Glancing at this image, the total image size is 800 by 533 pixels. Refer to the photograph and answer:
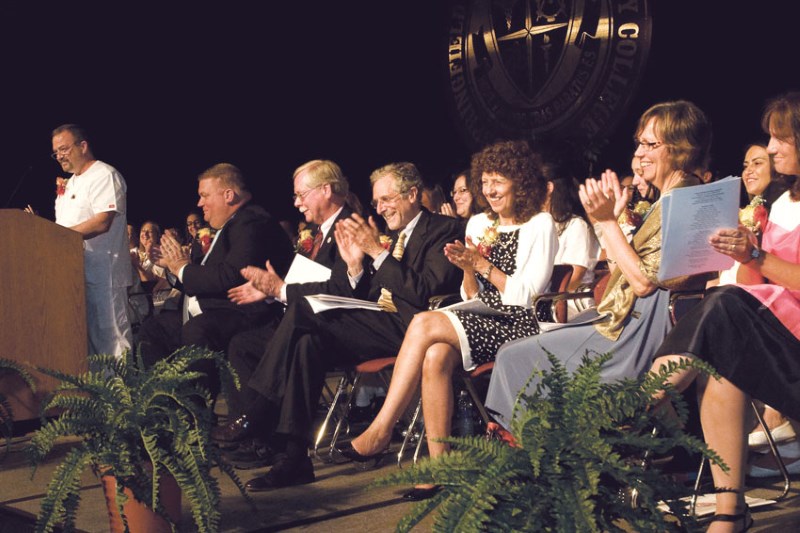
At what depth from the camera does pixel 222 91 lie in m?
10.3

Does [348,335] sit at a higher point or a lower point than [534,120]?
lower

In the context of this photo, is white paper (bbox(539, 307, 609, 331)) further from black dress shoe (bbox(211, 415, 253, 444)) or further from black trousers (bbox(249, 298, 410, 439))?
black dress shoe (bbox(211, 415, 253, 444))

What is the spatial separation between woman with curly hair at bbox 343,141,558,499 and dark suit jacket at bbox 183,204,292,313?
1268 millimetres

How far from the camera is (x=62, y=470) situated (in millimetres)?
2223

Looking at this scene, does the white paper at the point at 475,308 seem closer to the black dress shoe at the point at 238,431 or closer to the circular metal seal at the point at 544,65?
the black dress shoe at the point at 238,431

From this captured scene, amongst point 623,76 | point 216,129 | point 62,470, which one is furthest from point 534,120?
point 62,470

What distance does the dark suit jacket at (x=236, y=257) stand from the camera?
4.46 metres

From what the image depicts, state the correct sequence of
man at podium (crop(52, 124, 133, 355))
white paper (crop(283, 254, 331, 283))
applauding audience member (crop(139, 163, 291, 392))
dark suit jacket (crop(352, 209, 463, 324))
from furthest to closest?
1. man at podium (crop(52, 124, 133, 355))
2. applauding audience member (crop(139, 163, 291, 392))
3. white paper (crop(283, 254, 331, 283))
4. dark suit jacket (crop(352, 209, 463, 324))

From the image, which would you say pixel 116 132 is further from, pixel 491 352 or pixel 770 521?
pixel 770 521

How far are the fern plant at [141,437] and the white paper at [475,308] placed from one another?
1.27 meters

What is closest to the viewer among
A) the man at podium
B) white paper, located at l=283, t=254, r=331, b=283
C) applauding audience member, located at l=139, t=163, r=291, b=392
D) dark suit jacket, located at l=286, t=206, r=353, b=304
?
dark suit jacket, located at l=286, t=206, r=353, b=304

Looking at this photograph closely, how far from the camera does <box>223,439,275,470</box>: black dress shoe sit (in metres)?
3.95

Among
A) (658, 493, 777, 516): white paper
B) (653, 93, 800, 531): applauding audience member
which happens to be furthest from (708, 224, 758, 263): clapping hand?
(658, 493, 777, 516): white paper

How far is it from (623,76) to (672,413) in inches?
174
